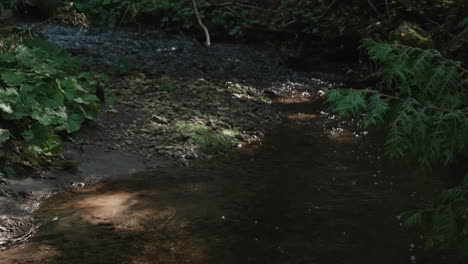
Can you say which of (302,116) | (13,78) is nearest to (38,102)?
(13,78)

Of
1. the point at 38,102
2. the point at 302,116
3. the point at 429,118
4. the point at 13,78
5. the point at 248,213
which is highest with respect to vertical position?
the point at 429,118

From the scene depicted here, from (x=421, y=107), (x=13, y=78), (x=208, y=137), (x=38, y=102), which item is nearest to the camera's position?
(x=421, y=107)

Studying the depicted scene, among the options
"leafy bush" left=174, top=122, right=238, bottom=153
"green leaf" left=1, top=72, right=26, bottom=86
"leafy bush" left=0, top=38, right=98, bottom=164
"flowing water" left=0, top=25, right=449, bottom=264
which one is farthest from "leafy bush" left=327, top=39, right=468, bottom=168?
"green leaf" left=1, top=72, right=26, bottom=86

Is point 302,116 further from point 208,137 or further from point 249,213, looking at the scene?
point 249,213

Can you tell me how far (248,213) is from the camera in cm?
562

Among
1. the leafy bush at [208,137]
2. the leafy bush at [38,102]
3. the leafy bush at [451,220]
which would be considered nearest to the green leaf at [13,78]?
the leafy bush at [38,102]

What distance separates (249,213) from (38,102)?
316 centimetres

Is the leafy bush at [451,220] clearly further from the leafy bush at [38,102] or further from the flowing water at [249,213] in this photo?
the leafy bush at [38,102]

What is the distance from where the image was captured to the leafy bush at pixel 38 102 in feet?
21.2

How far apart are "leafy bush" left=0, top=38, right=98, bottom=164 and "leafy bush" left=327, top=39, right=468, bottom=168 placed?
4200 mm

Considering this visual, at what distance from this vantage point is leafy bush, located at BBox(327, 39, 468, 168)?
327 centimetres

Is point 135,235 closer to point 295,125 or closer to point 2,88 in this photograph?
point 2,88

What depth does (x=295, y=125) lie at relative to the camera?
9.09 m

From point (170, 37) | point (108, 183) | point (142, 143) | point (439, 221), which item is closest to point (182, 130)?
point (142, 143)
